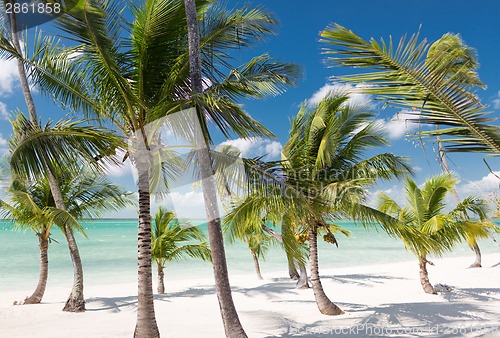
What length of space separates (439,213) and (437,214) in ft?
0.34

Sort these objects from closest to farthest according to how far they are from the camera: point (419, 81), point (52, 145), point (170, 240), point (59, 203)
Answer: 1. point (419, 81)
2. point (52, 145)
3. point (59, 203)
4. point (170, 240)

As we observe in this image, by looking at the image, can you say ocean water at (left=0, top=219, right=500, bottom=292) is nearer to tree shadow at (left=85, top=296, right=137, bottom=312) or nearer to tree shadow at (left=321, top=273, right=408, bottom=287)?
tree shadow at (left=321, top=273, right=408, bottom=287)

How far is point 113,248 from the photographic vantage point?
44.2 meters

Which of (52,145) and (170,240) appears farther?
(170,240)

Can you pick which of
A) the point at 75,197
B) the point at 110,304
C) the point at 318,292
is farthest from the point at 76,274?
the point at 318,292

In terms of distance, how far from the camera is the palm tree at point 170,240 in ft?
43.7

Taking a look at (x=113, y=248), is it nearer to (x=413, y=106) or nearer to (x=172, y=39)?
(x=172, y=39)

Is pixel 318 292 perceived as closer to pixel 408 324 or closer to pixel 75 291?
pixel 408 324

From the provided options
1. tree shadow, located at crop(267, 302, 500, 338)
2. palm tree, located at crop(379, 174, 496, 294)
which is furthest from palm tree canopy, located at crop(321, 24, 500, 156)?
palm tree, located at crop(379, 174, 496, 294)

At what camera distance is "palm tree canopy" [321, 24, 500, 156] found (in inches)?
78.7

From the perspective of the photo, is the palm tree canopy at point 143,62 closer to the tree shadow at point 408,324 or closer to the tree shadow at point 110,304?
the tree shadow at point 408,324

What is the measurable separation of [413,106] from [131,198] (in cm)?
1110

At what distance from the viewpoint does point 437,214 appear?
11703 millimetres

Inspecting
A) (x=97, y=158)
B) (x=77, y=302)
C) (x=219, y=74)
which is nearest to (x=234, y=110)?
(x=219, y=74)
